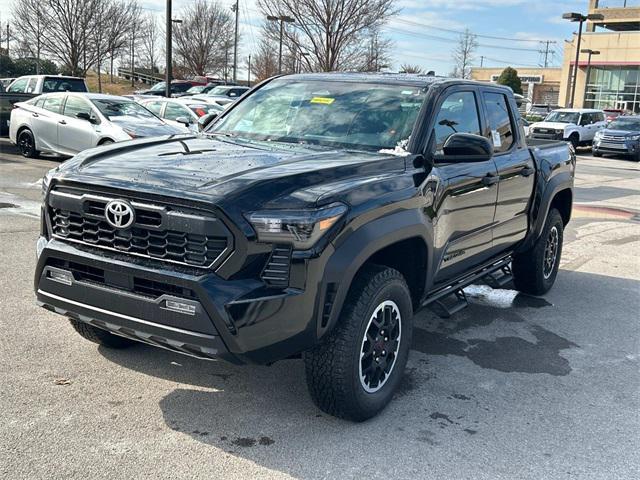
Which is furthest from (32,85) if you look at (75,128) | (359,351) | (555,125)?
(555,125)

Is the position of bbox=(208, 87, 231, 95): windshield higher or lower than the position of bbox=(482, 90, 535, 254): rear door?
higher

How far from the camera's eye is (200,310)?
10.1 feet

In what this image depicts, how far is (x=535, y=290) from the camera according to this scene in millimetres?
6555

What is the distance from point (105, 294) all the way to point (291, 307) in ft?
3.07

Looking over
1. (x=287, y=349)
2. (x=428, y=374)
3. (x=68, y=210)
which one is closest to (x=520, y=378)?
(x=428, y=374)

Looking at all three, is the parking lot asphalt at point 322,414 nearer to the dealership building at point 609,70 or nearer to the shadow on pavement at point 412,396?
the shadow on pavement at point 412,396

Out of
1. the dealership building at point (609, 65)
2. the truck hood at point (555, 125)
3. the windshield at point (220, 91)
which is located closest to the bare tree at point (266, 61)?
the windshield at point (220, 91)

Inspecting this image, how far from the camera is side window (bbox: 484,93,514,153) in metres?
5.35

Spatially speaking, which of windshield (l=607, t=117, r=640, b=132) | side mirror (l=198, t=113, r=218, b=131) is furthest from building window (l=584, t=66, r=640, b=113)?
side mirror (l=198, t=113, r=218, b=131)

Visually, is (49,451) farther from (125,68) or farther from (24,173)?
(125,68)

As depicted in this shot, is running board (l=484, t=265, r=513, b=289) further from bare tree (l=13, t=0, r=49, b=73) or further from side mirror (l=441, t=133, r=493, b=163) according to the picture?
bare tree (l=13, t=0, r=49, b=73)

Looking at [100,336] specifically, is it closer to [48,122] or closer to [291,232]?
[291,232]

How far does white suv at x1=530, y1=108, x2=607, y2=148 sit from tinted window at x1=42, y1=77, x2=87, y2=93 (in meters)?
17.4

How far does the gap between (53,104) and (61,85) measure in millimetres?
4329
